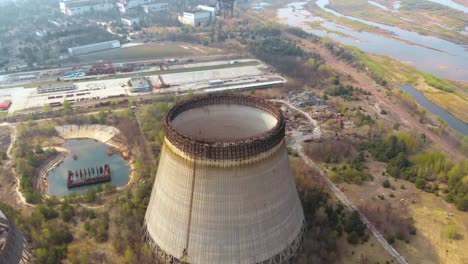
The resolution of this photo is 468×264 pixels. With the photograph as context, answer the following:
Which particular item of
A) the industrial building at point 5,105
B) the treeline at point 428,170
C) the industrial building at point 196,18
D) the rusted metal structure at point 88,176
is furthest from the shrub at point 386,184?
the industrial building at point 196,18

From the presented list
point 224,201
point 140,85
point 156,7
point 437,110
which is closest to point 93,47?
point 140,85

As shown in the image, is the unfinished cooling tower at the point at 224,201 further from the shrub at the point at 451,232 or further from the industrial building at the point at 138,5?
the industrial building at the point at 138,5

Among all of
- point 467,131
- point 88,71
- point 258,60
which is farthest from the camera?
point 258,60

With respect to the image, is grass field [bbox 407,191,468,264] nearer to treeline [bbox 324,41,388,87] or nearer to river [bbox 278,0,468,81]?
treeline [bbox 324,41,388,87]

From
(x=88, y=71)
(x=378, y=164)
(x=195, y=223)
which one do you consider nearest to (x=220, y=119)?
(x=195, y=223)

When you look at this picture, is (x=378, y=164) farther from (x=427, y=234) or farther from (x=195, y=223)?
(x=195, y=223)

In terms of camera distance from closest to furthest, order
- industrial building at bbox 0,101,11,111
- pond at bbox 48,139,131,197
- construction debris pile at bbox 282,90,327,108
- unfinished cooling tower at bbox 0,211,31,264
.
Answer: unfinished cooling tower at bbox 0,211,31,264 < pond at bbox 48,139,131,197 < industrial building at bbox 0,101,11,111 < construction debris pile at bbox 282,90,327,108

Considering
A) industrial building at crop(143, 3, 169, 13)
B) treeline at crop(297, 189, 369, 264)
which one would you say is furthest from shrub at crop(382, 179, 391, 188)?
industrial building at crop(143, 3, 169, 13)
